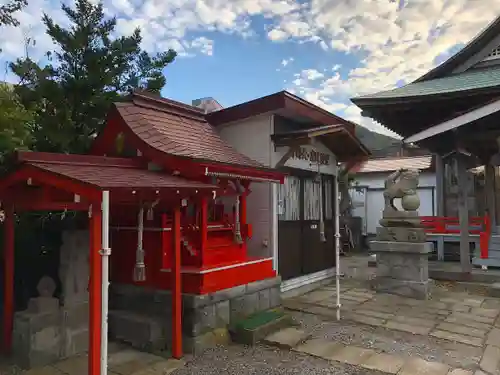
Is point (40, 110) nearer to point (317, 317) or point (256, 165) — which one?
point (256, 165)

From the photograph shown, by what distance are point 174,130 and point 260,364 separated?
3.77m

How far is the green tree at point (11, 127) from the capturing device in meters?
5.06

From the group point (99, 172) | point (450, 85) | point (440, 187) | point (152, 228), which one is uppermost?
point (450, 85)

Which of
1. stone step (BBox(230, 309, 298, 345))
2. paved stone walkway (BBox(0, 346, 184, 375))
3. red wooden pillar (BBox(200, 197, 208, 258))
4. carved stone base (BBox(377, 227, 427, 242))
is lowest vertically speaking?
paved stone walkway (BBox(0, 346, 184, 375))

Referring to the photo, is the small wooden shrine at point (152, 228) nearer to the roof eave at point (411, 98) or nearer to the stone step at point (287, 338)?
the stone step at point (287, 338)

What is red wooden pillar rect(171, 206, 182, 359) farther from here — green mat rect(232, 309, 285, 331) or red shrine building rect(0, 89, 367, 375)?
green mat rect(232, 309, 285, 331)

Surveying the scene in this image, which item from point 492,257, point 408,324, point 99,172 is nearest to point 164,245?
point 99,172

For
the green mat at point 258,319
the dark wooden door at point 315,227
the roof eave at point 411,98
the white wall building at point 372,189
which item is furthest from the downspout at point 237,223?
the white wall building at point 372,189

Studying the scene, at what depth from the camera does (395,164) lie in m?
17.9

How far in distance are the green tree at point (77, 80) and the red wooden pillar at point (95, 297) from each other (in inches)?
116

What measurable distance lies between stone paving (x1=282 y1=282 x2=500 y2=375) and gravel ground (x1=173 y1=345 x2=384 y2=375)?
17cm

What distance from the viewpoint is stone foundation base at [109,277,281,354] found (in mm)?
5012

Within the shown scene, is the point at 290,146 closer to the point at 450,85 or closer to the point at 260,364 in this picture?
the point at 260,364

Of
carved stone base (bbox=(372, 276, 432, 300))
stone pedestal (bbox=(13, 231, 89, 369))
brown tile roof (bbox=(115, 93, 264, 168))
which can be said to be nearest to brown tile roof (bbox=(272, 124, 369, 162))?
brown tile roof (bbox=(115, 93, 264, 168))
